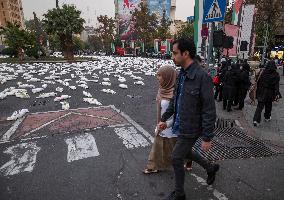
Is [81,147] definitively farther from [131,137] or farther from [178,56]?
[178,56]

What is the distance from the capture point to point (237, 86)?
895cm

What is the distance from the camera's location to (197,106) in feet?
10.9

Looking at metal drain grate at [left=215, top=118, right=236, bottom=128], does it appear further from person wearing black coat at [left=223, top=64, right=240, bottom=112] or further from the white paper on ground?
the white paper on ground

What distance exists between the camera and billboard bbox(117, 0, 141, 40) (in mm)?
98938

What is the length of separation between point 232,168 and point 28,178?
10.4ft

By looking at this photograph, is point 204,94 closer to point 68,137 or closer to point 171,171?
point 171,171

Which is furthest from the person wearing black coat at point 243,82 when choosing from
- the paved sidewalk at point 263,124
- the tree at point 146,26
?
the tree at point 146,26

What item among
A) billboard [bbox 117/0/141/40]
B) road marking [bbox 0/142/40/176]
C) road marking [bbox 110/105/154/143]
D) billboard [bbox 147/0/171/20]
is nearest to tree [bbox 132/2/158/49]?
billboard [bbox 117/0/141/40]

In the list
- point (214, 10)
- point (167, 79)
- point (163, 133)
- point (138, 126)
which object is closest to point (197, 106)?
point (167, 79)

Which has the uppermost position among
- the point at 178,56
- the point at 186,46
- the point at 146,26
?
the point at 146,26

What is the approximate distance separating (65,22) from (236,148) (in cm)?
3159

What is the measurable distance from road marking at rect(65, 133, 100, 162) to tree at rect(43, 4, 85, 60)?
29705 millimetres

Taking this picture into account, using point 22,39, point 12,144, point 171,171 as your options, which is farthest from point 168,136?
point 22,39

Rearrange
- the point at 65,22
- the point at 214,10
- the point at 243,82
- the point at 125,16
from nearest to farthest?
1. the point at 214,10
2. the point at 243,82
3. the point at 65,22
4. the point at 125,16
